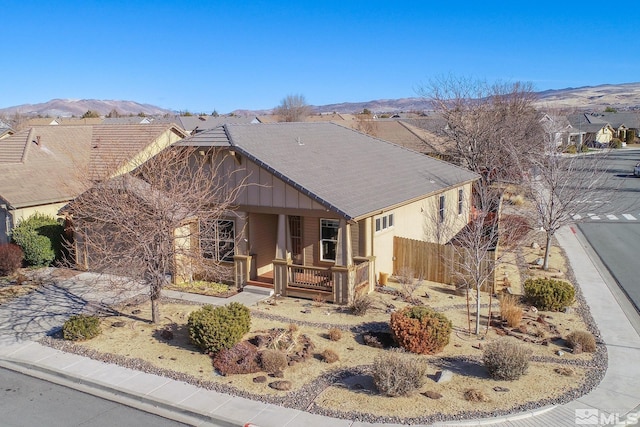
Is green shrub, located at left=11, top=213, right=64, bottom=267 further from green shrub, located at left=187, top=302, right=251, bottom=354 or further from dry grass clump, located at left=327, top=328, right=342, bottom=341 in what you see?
dry grass clump, located at left=327, top=328, right=342, bottom=341

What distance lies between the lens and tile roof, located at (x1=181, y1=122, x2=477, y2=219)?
722 inches

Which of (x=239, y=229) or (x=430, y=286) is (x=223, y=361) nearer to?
(x=239, y=229)

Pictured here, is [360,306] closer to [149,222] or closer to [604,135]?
[149,222]

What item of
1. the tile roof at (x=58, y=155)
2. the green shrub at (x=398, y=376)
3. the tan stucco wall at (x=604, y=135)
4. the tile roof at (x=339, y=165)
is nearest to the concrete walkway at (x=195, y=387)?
the green shrub at (x=398, y=376)

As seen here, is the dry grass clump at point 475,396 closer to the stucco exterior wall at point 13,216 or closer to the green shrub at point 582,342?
the green shrub at point 582,342

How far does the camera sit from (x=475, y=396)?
37.1 ft

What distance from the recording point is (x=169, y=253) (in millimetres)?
14805

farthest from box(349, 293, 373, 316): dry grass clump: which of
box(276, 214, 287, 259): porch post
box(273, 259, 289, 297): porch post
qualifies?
box(276, 214, 287, 259): porch post

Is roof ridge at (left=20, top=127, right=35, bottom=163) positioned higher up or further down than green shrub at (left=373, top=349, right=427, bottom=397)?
higher up

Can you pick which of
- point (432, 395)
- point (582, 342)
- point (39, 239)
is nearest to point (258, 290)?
point (432, 395)

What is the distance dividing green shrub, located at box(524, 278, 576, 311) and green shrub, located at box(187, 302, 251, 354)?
30.0 ft

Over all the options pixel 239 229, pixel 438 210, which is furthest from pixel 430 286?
pixel 239 229

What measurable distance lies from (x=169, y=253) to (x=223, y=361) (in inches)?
136

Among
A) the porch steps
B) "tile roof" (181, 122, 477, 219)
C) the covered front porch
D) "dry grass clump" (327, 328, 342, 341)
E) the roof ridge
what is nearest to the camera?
"dry grass clump" (327, 328, 342, 341)
